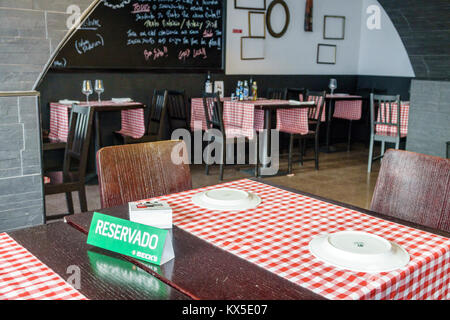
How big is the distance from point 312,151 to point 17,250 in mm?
5893

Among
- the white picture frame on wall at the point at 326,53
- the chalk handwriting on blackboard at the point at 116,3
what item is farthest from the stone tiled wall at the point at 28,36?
the white picture frame on wall at the point at 326,53

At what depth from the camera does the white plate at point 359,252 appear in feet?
3.03

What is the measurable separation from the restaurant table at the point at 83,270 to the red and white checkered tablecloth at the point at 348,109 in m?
5.98

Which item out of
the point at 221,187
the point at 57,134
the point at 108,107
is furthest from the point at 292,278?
the point at 57,134

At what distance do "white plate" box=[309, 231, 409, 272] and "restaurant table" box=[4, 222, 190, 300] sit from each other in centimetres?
34

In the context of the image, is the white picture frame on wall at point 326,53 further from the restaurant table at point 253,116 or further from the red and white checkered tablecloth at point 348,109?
the restaurant table at point 253,116

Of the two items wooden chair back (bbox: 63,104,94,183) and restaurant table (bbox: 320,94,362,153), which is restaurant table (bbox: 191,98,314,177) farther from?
wooden chair back (bbox: 63,104,94,183)

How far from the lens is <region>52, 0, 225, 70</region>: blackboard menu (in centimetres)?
489

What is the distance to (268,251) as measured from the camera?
3.33 feet

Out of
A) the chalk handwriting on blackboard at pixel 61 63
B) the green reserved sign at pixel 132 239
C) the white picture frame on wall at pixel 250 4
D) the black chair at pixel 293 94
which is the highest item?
the white picture frame on wall at pixel 250 4

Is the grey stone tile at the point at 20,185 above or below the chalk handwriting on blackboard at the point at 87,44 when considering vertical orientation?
below

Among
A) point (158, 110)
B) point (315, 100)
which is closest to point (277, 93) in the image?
point (315, 100)

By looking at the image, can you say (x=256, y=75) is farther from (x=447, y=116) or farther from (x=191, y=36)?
(x=447, y=116)

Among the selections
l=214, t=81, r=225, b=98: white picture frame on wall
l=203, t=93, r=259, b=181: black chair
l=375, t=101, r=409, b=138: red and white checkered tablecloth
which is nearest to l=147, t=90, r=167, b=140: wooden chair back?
l=203, t=93, r=259, b=181: black chair
